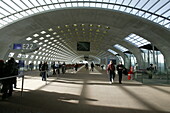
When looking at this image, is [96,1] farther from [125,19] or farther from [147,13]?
[147,13]

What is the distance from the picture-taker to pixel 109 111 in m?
4.30

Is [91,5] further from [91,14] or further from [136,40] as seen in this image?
[136,40]

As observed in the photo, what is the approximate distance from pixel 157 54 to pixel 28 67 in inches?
1217

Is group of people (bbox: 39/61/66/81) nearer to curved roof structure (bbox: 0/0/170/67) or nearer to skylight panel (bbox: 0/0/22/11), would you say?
curved roof structure (bbox: 0/0/170/67)

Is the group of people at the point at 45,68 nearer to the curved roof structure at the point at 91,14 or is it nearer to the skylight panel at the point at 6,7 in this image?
the curved roof structure at the point at 91,14

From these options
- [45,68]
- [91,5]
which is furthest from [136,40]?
[45,68]

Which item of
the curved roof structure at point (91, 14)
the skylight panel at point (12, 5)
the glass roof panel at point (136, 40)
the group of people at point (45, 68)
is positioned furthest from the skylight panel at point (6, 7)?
the glass roof panel at point (136, 40)

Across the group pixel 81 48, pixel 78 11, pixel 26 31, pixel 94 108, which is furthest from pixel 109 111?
pixel 26 31

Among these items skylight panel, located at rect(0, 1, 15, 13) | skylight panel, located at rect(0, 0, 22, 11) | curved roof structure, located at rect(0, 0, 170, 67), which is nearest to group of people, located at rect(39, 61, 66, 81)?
curved roof structure, located at rect(0, 0, 170, 67)

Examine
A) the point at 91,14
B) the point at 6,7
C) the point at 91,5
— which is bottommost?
the point at 6,7

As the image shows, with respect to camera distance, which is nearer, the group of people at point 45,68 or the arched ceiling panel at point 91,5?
the group of people at point 45,68

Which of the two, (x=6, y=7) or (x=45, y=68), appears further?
(x=6, y=7)

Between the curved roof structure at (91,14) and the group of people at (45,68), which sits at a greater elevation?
the curved roof structure at (91,14)

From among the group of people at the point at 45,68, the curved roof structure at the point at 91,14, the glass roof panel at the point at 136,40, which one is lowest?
the group of people at the point at 45,68
